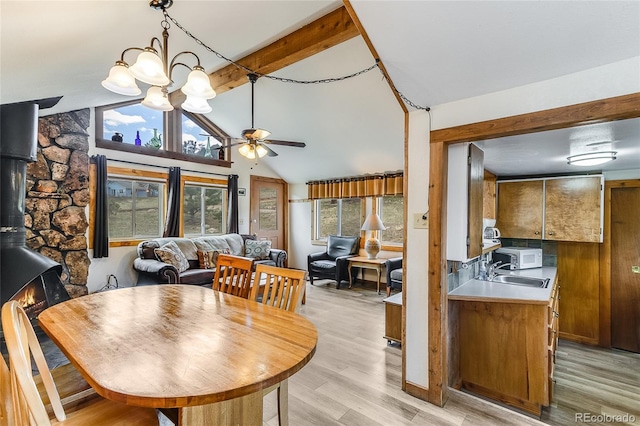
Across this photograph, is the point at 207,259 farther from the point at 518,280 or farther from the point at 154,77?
the point at 518,280

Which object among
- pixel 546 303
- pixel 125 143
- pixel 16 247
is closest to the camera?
pixel 546 303

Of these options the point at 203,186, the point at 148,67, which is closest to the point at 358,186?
the point at 203,186

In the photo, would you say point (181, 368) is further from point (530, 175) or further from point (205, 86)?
point (530, 175)

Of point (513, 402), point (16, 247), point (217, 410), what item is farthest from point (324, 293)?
point (217, 410)

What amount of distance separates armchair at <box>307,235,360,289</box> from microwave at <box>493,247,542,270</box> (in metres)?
2.67

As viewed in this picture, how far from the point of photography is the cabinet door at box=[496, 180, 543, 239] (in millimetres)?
Answer: 3701

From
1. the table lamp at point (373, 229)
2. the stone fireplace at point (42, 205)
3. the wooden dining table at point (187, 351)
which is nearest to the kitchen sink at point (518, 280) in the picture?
the wooden dining table at point (187, 351)

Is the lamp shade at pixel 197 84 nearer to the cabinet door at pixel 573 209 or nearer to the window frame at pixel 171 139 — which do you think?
the window frame at pixel 171 139

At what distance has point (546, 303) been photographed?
211 cm

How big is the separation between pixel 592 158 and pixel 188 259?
521 cm

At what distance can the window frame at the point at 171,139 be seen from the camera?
463 cm

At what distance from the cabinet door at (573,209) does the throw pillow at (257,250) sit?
423 cm

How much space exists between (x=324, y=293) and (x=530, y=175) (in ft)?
11.5

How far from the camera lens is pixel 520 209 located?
3.82 meters
